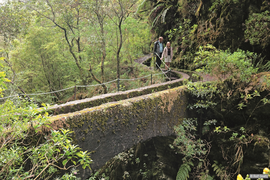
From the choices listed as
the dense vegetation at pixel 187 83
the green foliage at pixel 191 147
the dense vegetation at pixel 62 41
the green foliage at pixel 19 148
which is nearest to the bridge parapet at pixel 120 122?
the dense vegetation at pixel 187 83

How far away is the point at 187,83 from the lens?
5.96 m

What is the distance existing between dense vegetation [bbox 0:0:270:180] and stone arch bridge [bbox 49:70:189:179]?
327 mm

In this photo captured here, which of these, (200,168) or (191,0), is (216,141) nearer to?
(200,168)

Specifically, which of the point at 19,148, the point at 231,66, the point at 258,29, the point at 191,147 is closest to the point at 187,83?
the point at 231,66

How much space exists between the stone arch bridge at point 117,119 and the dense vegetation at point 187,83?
0.33 metres

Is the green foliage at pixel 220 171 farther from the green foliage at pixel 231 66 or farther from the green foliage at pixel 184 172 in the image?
the green foliage at pixel 231 66

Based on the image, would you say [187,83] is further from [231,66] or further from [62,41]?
[62,41]

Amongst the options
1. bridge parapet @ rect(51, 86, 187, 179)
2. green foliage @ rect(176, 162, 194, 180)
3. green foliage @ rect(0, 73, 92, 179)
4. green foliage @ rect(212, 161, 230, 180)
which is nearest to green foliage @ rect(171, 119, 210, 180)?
green foliage @ rect(176, 162, 194, 180)

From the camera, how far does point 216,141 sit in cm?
568

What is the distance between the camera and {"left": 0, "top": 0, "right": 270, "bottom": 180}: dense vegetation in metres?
2.43

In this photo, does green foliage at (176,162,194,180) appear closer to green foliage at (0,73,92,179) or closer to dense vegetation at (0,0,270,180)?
dense vegetation at (0,0,270,180)

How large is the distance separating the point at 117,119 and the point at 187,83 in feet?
10.7

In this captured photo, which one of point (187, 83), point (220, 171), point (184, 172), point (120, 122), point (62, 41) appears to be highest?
point (62, 41)

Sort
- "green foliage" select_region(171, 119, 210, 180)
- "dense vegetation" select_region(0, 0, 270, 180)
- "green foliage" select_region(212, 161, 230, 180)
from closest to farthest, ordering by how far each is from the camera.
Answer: "dense vegetation" select_region(0, 0, 270, 180) → "green foliage" select_region(212, 161, 230, 180) → "green foliage" select_region(171, 119, 210, 180)
